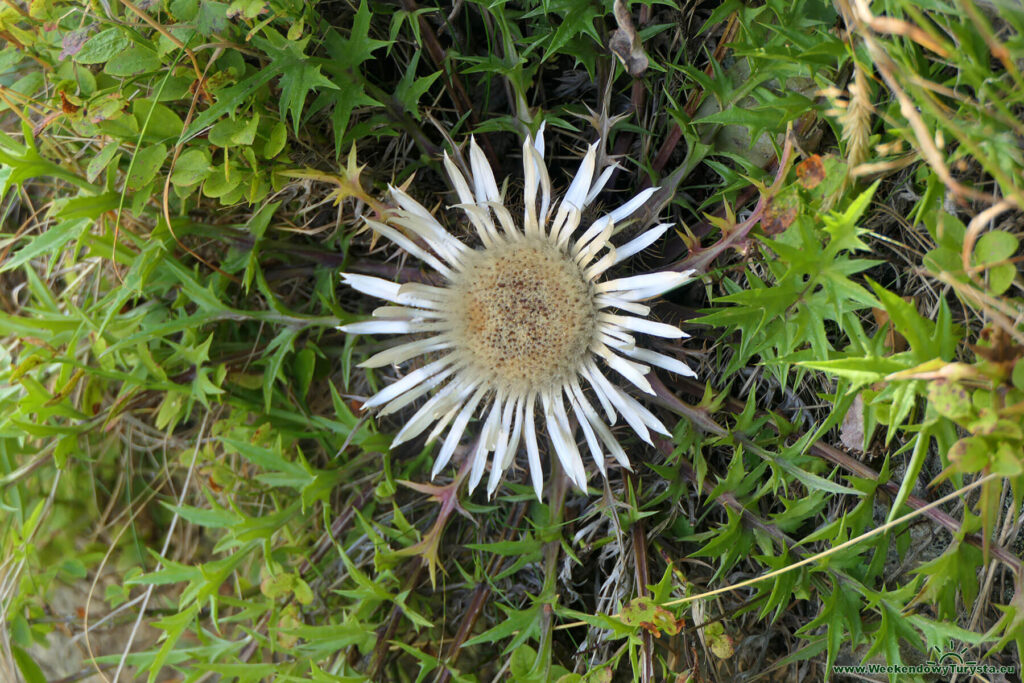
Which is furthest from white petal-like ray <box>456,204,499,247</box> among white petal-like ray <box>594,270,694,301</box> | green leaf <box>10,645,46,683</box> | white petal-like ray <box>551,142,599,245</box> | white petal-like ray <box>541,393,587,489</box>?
green leaf <box>10,645,46,683</box>

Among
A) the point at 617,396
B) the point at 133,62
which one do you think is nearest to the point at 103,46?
the point at 133,62

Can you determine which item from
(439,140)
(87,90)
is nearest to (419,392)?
(439,140)

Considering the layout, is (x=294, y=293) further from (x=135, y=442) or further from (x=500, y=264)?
(x=135, y=442)

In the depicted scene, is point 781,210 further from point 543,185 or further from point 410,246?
point 410,246

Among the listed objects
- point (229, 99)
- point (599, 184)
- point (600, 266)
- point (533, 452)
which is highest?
point (229, 99)

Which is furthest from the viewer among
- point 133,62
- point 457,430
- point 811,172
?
point 457,430
